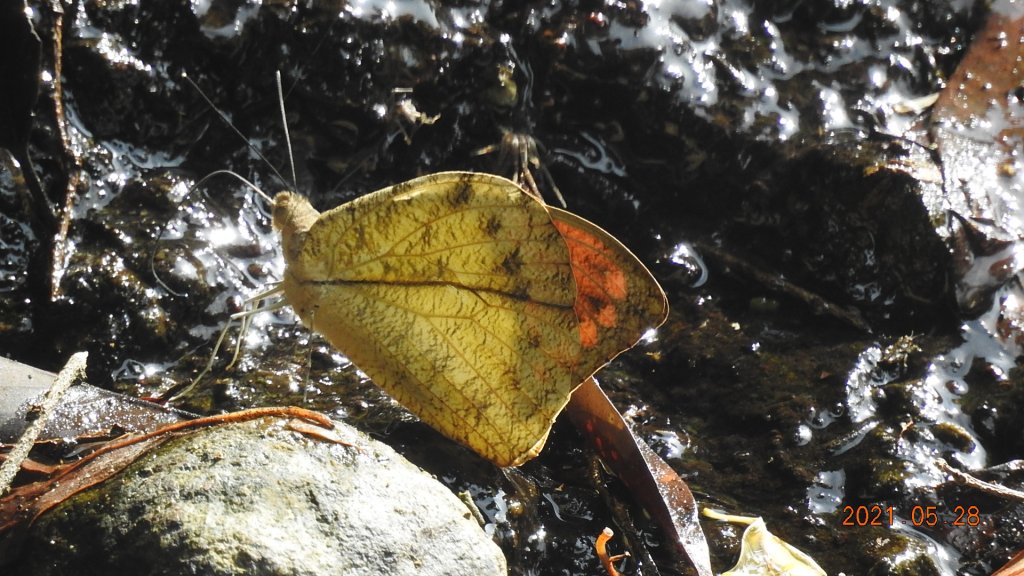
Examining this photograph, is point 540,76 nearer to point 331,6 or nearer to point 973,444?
point 331,6

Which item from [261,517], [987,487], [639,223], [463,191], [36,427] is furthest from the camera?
[639,223]

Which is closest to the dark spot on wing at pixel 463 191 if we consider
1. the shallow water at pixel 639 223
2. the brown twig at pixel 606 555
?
the shallow water at pixel 639 223

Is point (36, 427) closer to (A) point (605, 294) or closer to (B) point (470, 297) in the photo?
(B) point (470, 297)

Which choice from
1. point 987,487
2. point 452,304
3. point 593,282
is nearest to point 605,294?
point 593,282

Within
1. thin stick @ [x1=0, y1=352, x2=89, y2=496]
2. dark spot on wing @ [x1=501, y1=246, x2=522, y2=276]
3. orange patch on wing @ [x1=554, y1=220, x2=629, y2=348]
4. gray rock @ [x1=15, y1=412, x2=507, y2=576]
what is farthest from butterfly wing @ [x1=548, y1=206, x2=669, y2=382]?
thin stick @ [x1=0, y1=352, x2=89, y2=496]

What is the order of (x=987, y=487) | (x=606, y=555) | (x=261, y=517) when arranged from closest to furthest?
(x=261, y=517) < (x=606, y=555) < (x=987, y=487)

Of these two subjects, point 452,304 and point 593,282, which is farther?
point 452,304

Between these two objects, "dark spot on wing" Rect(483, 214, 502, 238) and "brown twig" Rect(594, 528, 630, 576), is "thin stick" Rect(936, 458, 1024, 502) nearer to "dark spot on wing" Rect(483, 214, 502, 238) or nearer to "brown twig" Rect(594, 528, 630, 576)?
"brown twig" Rect(594, 528, 630, 576)

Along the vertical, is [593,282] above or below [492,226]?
below
